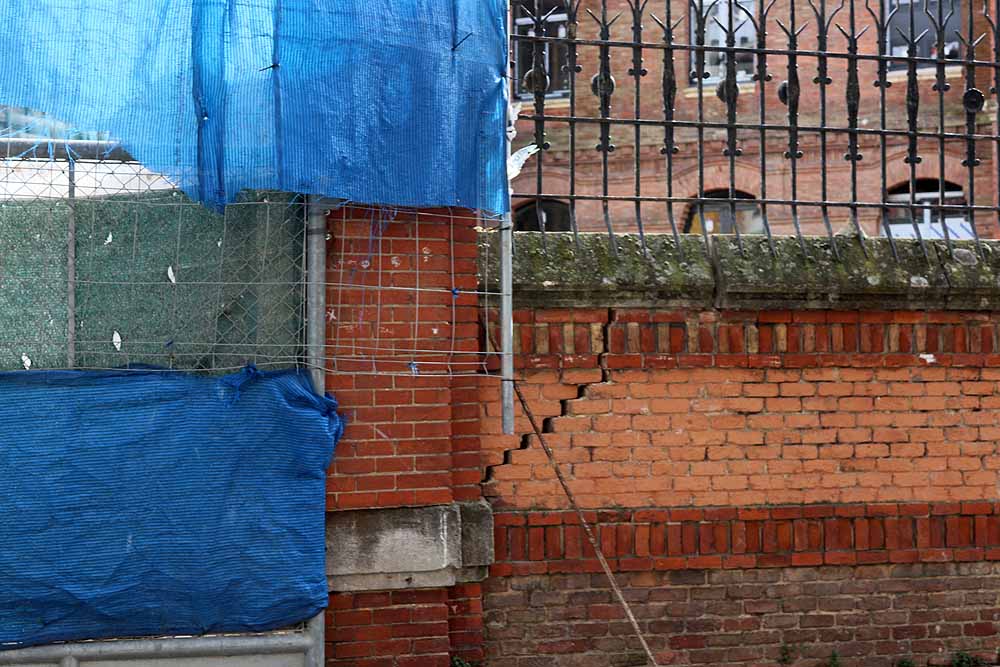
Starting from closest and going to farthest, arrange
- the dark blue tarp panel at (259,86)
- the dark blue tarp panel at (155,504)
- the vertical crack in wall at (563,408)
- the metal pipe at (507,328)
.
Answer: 1. the dark blue tarp panel at (259,86)
2. the dark blue tarp panel at (155,504)
3. the metal pipe at (507,328)
4. the vertical crack in wall at (563,408)

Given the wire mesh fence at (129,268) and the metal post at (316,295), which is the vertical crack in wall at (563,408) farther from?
the wire mesh fence at (129,268)

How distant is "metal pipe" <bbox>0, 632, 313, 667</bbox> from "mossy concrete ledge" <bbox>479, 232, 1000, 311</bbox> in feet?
5.89

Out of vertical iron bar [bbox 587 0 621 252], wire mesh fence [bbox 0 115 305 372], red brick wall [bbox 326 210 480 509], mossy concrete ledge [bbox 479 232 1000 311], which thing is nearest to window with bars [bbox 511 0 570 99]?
vertical iron bar [bbox 587 0 621 252]

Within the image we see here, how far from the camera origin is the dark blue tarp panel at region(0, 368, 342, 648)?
14.3ft

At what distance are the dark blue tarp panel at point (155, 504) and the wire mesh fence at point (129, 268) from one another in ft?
0.41

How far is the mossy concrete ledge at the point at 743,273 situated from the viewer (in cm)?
515

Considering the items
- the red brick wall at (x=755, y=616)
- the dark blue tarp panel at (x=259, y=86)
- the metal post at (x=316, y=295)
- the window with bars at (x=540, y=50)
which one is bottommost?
the red brick wall at (x=755, y=616)

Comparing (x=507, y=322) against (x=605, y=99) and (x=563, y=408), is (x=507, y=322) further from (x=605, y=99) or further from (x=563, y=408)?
(x=605, y=99)

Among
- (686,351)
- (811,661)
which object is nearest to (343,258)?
(686,351)

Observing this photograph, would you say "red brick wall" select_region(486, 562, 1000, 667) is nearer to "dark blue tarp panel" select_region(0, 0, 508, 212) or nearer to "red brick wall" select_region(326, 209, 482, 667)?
"red brick wall" select_region(326, 209, 482, 667)

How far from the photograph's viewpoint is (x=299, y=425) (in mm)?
4527

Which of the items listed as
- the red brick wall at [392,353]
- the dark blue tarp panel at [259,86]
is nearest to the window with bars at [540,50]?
the dark blue tarp panel at [259,86]

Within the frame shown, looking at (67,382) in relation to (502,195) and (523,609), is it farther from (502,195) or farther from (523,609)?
(523,609)

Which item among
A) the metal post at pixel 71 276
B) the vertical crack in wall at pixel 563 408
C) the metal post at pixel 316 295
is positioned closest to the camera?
the metal post at pixel 71 276
